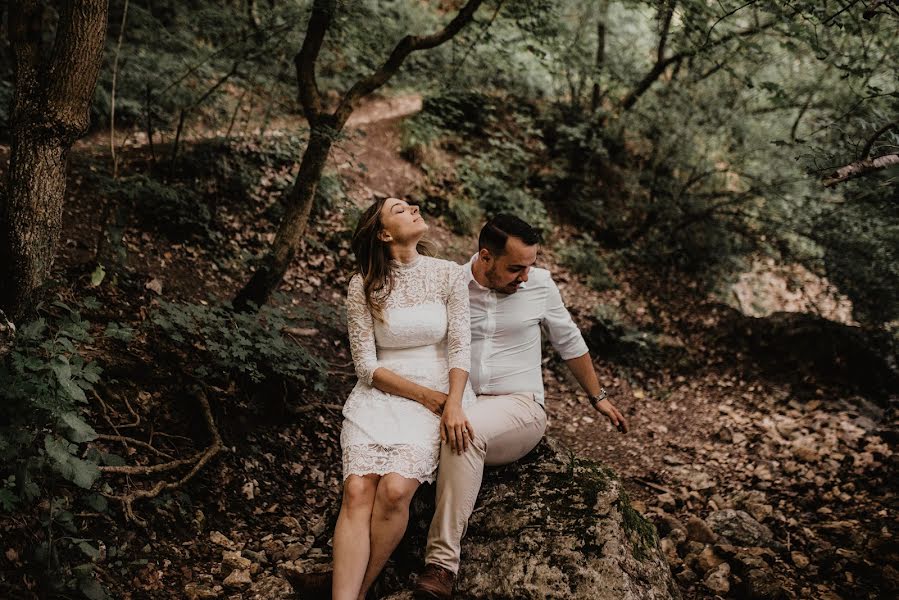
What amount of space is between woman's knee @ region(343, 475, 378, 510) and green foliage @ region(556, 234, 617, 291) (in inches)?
270

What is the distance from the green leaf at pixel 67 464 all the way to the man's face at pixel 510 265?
2127 millimetres

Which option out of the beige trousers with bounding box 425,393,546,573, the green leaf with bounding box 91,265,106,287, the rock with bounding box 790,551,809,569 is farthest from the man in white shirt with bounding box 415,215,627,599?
the green leaf with bounding box 91,265,106,287

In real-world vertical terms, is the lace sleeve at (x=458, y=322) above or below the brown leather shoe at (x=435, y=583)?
above

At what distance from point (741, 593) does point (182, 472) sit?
3.57 metres

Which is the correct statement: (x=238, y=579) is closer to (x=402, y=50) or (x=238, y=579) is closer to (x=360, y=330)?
(x=360, y=330)

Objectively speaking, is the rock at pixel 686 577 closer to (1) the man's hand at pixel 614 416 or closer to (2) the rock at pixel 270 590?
(1) the man's hand at pixel 614 416

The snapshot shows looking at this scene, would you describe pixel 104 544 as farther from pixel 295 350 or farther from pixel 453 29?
pixel 453 29

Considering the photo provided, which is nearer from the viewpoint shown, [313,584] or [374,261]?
[313,584]

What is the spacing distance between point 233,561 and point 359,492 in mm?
1187

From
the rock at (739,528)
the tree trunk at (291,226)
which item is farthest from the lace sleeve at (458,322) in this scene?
the rock at (739,528)

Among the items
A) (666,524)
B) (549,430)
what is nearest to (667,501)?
(666,524)

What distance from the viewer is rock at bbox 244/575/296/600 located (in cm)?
306

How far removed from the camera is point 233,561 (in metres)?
3.41

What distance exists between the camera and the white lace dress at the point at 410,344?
9.81 ft
